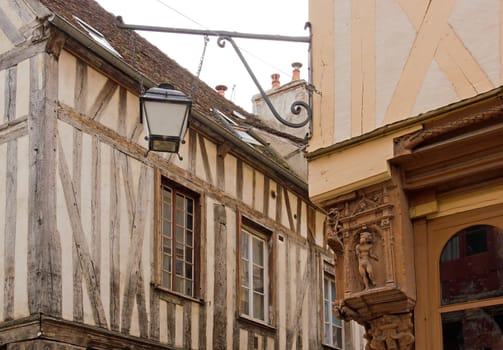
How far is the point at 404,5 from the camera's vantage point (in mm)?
6062

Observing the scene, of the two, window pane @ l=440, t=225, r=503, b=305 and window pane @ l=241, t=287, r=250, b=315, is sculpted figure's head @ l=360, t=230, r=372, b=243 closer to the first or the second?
window pane @ l=440, t=225, r=503, b=305

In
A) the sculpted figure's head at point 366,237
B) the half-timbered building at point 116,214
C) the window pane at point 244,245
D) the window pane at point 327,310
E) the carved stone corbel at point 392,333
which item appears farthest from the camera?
the window pane at point 327,310

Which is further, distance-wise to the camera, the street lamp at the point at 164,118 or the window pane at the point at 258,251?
the window pane at the point at 258,251

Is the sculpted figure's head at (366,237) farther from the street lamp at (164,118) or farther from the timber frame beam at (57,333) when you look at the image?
the timber frame beam at (57,333)

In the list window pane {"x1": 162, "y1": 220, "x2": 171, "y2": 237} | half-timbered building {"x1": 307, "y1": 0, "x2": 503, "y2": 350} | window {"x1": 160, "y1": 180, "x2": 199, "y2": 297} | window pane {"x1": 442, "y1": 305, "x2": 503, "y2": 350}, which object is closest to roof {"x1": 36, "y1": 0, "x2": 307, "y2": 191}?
window {"x1": 160, "y1": 180, "x2": 199, "y2": 297}

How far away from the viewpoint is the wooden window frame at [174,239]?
10883 millimetres

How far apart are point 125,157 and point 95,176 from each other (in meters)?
0.64

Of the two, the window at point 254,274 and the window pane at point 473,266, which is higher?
the window at point 254,274

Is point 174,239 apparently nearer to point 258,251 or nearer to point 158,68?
point 258,251

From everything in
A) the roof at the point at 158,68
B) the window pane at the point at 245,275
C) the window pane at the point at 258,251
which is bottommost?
the window pane at the point at 245,275

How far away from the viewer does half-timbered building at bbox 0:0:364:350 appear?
9.46 meters

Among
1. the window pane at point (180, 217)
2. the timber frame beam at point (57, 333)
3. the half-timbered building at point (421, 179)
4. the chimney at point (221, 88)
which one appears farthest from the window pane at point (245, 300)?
the half-timbered building at point (421, 179)

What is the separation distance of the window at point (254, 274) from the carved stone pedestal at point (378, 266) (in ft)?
22.0

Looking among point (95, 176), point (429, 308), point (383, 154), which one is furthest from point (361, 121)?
point (95, 176)
